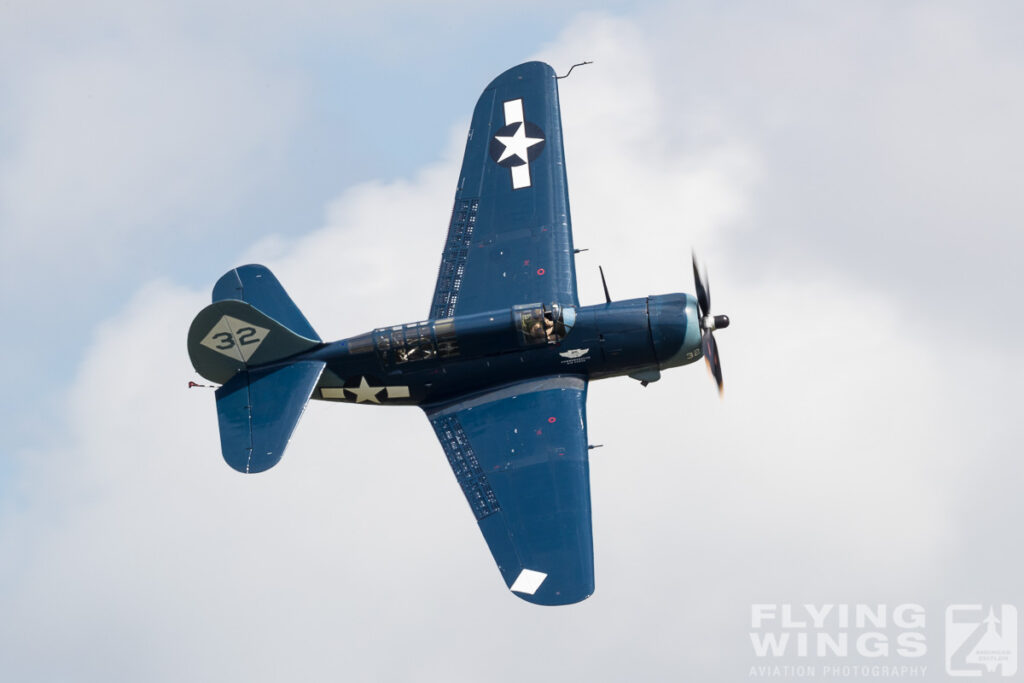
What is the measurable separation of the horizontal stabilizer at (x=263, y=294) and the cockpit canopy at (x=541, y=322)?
3687mm

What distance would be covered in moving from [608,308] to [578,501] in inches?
142

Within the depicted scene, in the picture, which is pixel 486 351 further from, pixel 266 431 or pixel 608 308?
pixel 266 431

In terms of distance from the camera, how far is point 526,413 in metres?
28.7

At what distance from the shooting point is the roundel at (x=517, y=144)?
1248 inches

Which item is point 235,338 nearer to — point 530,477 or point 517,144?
point 530,477

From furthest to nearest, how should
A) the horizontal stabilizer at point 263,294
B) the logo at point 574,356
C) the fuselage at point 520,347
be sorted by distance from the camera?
1. the horizontal stabilizer at point 263,294
2. the logo at point 574,356
3. the fuselage at point 520,347

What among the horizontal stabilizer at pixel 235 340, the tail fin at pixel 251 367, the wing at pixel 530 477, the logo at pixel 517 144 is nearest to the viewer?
the wing at pixel 530 477

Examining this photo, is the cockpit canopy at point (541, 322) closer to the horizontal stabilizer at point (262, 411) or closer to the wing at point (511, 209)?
the wing at point (511, 209)

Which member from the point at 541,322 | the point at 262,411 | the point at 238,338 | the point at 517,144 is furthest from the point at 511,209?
the point at 262,411

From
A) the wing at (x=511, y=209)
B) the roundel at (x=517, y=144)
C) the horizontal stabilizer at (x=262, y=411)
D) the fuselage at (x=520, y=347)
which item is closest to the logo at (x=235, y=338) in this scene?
the horizontal stabilizer at (x=262, y=411)

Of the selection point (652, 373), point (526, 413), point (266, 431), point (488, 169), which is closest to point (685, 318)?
point (652, 373)

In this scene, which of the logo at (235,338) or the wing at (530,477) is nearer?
the wing at (530,477)

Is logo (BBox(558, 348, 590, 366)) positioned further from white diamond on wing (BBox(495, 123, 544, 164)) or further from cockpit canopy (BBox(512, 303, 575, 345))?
white diamond on wing (BBox(495, 123, 544, 164))

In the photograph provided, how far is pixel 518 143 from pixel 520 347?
4996 mm
